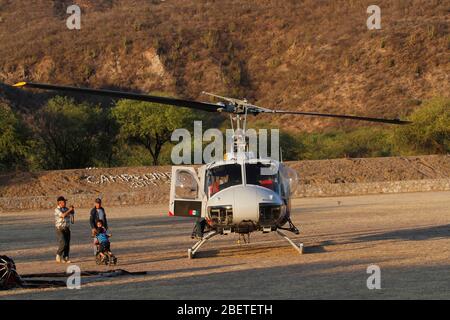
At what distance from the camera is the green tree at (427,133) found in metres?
62.2

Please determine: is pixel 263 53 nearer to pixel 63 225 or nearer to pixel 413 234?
pixel 413 234

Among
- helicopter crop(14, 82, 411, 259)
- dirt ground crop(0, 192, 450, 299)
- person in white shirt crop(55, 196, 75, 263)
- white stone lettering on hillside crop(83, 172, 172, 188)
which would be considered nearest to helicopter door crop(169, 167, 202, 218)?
helicopter crop(14, 82, 411, 259)

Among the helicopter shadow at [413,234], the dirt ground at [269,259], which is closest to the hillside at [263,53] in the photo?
the dirt ground at [269,259]

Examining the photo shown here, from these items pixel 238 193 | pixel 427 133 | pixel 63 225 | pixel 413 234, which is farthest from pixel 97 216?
pixel 427 133

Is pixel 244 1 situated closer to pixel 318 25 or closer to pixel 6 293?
pixel 318 25

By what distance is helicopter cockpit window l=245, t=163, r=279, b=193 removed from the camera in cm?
1770

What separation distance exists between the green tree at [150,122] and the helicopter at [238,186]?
44.5 metres

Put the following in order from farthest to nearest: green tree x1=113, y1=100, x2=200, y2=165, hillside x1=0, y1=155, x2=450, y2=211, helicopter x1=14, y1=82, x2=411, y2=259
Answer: green tree x1=113, y1=100, x2=200, y2=165, hillside x1=0, y1=155, x2=450, y2=211, helicopter x1=14, y1=82, x2=411, y2=259

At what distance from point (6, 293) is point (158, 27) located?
309 feet

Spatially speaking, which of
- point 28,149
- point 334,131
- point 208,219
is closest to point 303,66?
point 334,131

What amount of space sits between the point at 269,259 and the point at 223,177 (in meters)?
1.94

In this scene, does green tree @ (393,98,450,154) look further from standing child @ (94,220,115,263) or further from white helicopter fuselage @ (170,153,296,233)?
standing child @ (94,220,115,263)

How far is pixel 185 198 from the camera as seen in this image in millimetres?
18875

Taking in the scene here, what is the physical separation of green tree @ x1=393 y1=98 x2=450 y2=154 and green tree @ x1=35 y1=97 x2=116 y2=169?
71.9 feet
